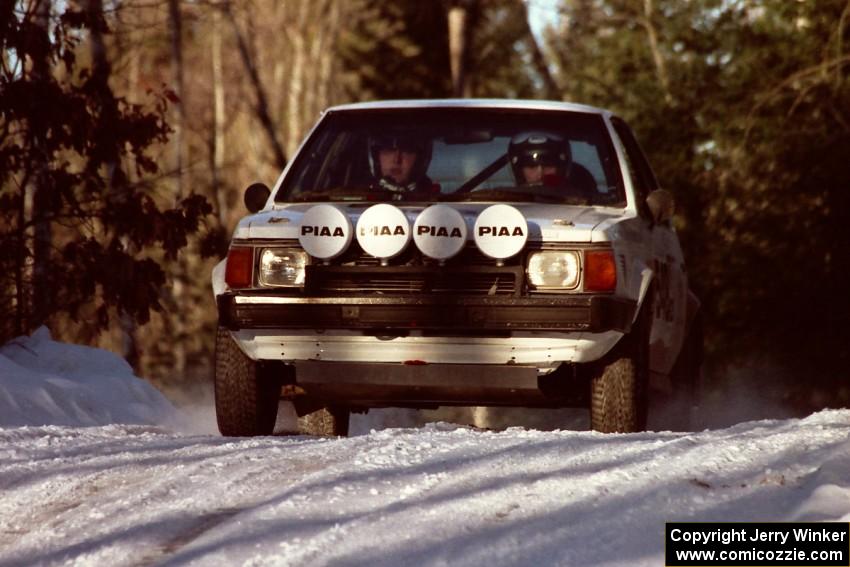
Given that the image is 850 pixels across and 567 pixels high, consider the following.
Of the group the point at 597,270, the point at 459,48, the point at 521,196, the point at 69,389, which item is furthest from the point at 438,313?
the point at 459,48

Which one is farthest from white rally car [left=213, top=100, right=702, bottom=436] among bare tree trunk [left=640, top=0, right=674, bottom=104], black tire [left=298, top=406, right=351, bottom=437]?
bare tree trunk [left=640, top=0, right=674, bottom=104]

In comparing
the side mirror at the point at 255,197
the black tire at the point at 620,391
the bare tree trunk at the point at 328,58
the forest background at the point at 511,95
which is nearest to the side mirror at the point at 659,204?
the black tire at the point at 620,391

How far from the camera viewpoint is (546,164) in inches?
342

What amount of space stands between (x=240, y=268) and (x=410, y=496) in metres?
2.55

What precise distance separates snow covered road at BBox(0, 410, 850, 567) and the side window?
2740 millimetres

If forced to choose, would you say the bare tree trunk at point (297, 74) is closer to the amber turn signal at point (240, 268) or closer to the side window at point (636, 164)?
the side window at point (636, 164)

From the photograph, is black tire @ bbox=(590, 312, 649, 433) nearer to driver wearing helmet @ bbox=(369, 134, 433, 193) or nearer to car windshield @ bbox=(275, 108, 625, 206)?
car windshield @ bbox=(275, 108, 625, 206)

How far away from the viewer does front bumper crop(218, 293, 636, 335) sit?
746cm

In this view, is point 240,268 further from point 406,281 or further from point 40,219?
point 40,219

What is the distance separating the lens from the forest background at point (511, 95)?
487 inches

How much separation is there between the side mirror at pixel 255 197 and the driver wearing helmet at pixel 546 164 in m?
1.25

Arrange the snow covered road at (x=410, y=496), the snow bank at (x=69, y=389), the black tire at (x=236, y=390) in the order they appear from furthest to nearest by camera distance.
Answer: the snow bank at (x=69, y=389) → the black tire at (x=236, y=390) → the snow covered road at (x=410, y=496)

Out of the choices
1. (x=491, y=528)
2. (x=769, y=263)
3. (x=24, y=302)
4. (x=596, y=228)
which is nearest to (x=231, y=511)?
(x=491, y=528)

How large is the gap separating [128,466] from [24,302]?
20.8 ft
